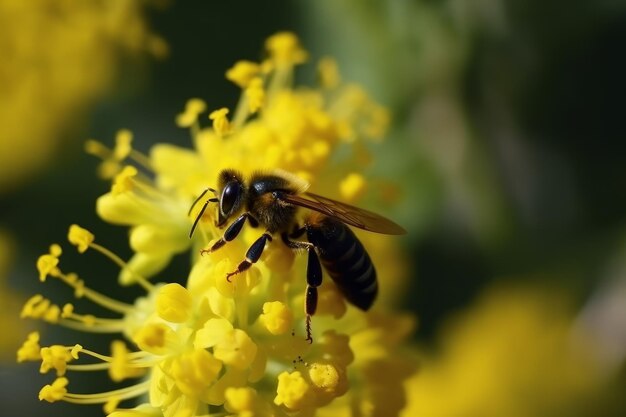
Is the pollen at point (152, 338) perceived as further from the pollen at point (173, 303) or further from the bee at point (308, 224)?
the bee at point (308, 224)

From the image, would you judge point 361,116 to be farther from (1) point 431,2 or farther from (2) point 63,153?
(2) point 63,153

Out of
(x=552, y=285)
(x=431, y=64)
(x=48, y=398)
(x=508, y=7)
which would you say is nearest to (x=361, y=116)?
(x=431, y=64)

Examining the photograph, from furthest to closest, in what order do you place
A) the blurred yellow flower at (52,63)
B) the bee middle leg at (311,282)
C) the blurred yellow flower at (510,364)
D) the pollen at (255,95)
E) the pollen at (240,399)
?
1. the blurred yellow flower at (510,364)
2. the blurred yellow flower at (52,63)
3. the pollen at (255,95)
4. the bee middle leg at (311,282)
5. the pollen at (240,399)

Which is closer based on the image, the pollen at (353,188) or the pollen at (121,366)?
the pollen at (121,366)

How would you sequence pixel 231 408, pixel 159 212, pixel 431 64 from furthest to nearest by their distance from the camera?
pixel 431 64 → pixel 159 212 → pixel 231 408

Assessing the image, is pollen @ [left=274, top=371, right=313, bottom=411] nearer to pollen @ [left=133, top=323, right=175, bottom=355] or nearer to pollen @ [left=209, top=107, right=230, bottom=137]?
pollen @ [left=133, top=323, right=175, bottom=355]

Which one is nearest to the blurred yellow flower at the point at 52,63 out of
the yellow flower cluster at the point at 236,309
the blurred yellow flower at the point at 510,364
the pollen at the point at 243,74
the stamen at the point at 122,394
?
the yellow flower cluster at the point at 236,309

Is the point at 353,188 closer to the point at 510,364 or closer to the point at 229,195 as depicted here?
the point at 229,195

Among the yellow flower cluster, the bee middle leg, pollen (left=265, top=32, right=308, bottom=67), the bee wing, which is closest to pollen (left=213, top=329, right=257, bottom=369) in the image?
the yellow flower cluster
